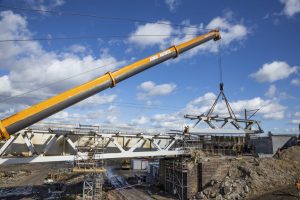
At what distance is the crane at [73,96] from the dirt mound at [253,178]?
46.0 ft

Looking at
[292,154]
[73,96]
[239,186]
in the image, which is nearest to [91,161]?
[73,96]

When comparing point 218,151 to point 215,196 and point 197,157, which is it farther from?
point 215,196

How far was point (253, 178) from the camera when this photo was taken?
27.7 metres

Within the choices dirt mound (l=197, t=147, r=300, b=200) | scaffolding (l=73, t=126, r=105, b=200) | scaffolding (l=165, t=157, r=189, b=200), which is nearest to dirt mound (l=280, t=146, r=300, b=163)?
dirt mound (l=197, t=147, r=300, b=200)

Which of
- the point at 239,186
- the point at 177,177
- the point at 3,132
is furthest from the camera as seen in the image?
the point at 177,177

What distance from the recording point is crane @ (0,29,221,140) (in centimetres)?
1295

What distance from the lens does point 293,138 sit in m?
43.6

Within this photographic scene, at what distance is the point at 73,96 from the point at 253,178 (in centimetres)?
2046

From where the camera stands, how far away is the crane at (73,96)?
12945 millimetres

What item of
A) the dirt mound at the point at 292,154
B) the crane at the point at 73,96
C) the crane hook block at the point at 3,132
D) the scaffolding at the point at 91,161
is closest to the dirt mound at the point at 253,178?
the dirt mound at the point at 292,154

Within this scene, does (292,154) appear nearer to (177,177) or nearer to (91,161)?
(177,177)

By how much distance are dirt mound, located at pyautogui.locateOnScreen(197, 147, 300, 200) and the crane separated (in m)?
14.0

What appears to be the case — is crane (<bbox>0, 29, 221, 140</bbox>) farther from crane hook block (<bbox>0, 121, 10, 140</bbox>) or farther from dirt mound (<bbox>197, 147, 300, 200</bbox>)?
dirt mound (<bbox>197, 147, 300, 200</bbox>)

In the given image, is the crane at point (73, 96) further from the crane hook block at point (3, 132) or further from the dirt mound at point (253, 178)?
the dirt mound at point (253, 178)
